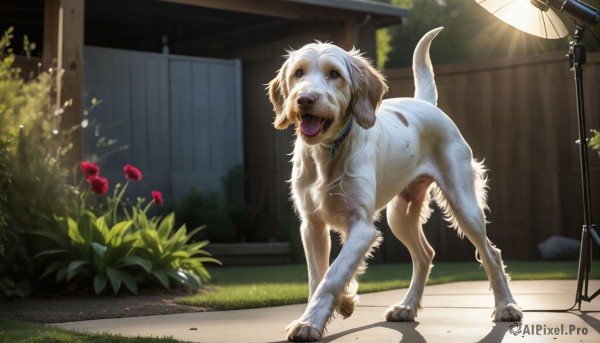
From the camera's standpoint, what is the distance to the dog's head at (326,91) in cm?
380

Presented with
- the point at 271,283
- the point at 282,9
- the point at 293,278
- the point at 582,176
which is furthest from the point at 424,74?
the point at 282,9

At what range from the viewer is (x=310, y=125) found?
3842 mm

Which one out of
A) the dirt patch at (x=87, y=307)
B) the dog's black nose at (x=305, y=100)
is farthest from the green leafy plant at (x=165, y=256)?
the dog's black nose at (x=305, y=100)

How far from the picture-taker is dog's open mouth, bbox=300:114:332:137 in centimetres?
383

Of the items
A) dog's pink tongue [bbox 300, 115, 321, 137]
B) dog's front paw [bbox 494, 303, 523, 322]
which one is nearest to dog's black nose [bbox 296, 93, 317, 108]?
dog's pink tongue [bbox 300, 115, 321, 137]

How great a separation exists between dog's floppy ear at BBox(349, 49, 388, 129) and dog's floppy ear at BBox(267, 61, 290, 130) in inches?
14.3

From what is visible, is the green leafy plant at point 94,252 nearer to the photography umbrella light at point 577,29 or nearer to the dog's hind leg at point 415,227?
the dog's hind leg at point 415,227

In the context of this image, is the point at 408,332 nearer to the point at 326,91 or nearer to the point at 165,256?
the point at 326,91

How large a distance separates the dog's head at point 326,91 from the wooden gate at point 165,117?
6.91 metres

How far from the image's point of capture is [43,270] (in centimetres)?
624

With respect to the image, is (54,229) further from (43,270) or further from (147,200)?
(147,200)

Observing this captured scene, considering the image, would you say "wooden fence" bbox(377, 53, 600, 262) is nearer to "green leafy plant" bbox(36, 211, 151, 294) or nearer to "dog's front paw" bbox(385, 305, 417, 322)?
"green leafy plant" bbox(36, 211, 151, 294)

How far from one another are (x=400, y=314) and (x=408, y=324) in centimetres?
16

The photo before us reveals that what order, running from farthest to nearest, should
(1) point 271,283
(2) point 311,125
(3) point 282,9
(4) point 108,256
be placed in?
(3) point 282,9 → (1) point 271,283 → (4) point 108,256 → (2) point 311,125
